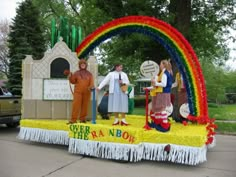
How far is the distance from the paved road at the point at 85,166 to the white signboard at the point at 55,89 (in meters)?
1.43

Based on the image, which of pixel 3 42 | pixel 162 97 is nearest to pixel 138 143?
pixel 162 97

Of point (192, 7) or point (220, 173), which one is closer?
point (220, 173)

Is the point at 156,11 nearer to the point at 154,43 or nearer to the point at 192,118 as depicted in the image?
the point at 154,43

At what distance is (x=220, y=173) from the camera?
6.32 meters

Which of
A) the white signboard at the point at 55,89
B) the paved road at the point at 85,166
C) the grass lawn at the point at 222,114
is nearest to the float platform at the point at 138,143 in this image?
the paved road at the point at 85,166

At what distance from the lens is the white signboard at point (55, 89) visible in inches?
355

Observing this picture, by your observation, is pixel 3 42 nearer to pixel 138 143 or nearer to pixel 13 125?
pixel 13 125

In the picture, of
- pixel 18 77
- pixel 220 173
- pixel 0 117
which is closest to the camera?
A: pixel 220 173

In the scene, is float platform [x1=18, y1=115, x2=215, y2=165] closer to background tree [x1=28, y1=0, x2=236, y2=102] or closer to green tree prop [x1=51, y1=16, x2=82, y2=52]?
green tree prop [x1=51, y1=16, x2=82, y2=52]

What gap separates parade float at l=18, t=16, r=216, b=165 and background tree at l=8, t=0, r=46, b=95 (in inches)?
413

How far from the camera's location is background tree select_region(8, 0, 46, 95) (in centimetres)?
1916

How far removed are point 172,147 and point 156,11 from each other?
7450 millimetres

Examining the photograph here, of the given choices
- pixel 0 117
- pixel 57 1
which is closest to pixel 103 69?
pixel 57 1

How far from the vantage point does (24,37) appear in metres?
19.9
